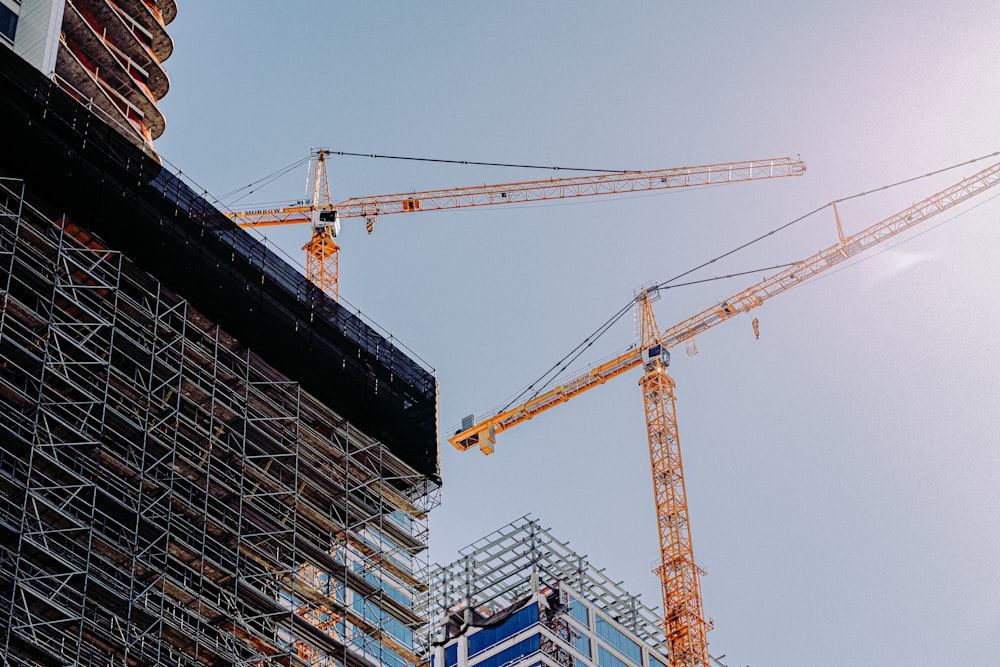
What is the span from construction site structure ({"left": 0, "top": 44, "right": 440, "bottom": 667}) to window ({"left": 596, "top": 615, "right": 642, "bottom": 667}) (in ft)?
125

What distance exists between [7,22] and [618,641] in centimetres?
6182

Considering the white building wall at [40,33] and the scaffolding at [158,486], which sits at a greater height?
the white building wall at [40,33]

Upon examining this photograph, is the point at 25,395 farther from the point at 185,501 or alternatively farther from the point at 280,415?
the point at 280,415

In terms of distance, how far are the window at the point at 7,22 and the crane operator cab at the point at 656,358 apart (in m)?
83.0

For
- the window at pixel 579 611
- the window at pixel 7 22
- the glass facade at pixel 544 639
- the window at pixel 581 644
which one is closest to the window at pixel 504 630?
the glass facade at pixel 544 639

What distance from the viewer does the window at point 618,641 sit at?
368 feet

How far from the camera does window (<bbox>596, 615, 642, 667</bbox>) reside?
112250 millimetres

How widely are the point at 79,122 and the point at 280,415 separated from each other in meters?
15.3

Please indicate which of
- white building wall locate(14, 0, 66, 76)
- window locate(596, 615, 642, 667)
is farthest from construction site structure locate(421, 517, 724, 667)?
white building wall locate(14, 0, 66, 76)

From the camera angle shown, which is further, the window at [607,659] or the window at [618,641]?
the window at [618,641]

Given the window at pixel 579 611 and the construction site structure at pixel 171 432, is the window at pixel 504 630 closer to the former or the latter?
the window at pixel 579 611

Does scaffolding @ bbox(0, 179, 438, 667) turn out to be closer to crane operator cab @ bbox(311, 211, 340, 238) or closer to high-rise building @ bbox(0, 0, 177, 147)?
high-rise building @ bbox(0, 0, 177, 147)

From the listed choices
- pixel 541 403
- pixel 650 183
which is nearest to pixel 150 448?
pixel 541 403

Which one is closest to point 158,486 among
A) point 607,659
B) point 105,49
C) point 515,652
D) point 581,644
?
point 105,49
